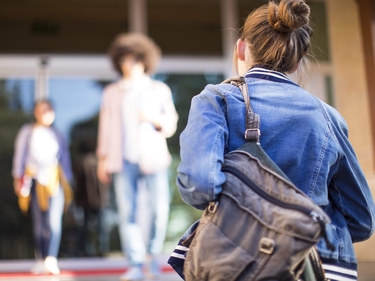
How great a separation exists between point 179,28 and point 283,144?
6584 mm

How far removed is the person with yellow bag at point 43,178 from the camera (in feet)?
20.3

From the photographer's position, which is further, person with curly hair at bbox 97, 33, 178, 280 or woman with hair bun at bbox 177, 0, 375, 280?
person with curly hair at bbox 97, 33, 178, 280

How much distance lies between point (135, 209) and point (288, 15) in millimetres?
3537

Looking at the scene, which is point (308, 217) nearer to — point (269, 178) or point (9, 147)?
point (269, 178)

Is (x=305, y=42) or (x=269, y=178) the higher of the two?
(x=305, y=42)

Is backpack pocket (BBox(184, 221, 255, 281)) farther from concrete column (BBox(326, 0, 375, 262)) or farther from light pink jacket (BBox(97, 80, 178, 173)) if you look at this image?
light pink jacket (BBox(97, 80, 178, 173))

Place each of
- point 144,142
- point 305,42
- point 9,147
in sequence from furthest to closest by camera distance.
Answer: point 9,147 → point 144,142 → point 305,42

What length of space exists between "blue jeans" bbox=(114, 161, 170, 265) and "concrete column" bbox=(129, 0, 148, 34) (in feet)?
10.3

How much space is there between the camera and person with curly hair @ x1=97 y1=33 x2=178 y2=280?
4828 mm

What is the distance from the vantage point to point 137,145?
5.28 meters

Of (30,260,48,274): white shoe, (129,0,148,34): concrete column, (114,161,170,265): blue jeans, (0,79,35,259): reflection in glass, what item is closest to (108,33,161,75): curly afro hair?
(114,161,170,265): blue jeans

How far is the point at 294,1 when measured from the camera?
5.56 ft

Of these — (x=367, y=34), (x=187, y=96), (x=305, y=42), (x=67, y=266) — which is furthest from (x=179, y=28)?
(x=305, y=42)

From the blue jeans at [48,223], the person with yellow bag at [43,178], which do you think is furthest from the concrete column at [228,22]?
the blue jeans at [48,223]
